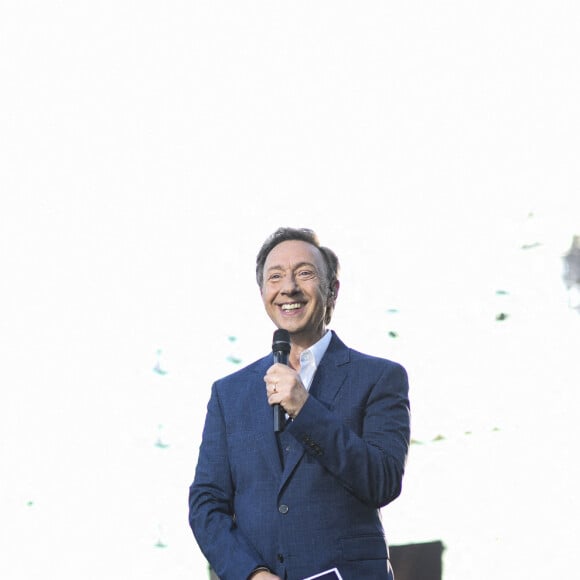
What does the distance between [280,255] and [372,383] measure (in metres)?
0.35

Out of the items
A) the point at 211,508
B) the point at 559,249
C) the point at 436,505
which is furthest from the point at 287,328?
the point at 559,249

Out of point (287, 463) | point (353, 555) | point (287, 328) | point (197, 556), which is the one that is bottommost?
point (197, 556)

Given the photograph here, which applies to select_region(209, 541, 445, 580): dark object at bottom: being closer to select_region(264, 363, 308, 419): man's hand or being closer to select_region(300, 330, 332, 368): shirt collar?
select_region(300, 330, 332, 368): shirt collar

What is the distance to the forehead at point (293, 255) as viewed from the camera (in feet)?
6.16

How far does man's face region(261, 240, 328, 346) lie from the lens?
1.83 meters

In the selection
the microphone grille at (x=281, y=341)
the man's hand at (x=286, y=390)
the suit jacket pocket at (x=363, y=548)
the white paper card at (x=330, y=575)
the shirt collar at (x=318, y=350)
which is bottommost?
the white paper card at (x=330, y=575)

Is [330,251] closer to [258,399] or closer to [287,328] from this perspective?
[287,328]

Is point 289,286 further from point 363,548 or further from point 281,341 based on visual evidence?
point 363,548

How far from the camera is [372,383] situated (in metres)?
1.77

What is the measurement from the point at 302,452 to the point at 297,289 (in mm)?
342

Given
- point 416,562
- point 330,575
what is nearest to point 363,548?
point 330,575

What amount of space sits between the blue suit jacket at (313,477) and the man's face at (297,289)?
8 cm

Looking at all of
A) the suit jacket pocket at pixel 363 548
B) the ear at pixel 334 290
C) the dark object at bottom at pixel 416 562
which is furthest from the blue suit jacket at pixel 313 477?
the dark object at bottom at pixel 416 562

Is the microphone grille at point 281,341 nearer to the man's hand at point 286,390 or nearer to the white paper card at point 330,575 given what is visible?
the man's hand at point 286,390
